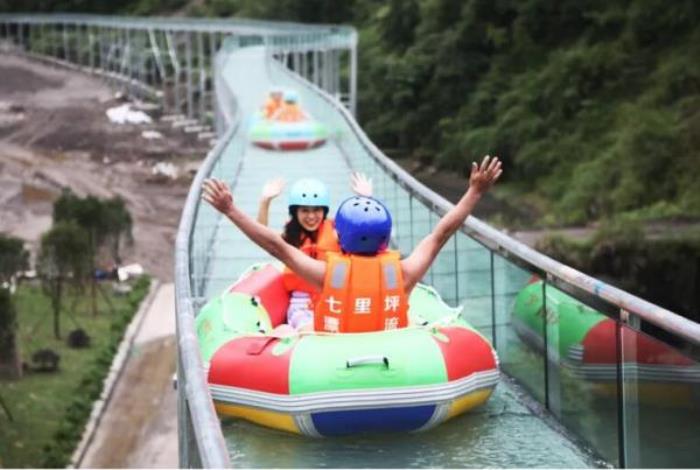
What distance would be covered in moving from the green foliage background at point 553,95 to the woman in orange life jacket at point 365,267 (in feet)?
73.5

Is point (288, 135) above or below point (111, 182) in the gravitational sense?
above

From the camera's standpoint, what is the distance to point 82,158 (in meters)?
47.6

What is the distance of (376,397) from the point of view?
6488 mm

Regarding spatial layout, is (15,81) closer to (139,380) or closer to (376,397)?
(139,380)

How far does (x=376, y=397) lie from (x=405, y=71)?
120 feet

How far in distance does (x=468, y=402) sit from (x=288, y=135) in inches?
579

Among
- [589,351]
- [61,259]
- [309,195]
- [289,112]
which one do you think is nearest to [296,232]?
[309,195]

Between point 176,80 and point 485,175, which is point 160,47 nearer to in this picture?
point 176,80

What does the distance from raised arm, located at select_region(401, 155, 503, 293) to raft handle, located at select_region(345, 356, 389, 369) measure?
0.62 metres

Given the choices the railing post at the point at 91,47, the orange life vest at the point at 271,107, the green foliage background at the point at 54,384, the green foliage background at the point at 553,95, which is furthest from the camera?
the railing post at the point at 91,47

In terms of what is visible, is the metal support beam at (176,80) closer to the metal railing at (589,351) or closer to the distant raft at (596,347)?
the metal railing at (589,351)

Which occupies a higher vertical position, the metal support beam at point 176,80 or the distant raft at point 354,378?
the distant raft at point 354,378

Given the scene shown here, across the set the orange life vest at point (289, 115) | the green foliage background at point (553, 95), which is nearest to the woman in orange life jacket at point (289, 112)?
the orange life vest at point (289, 115)

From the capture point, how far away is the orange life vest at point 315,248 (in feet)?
26.2
